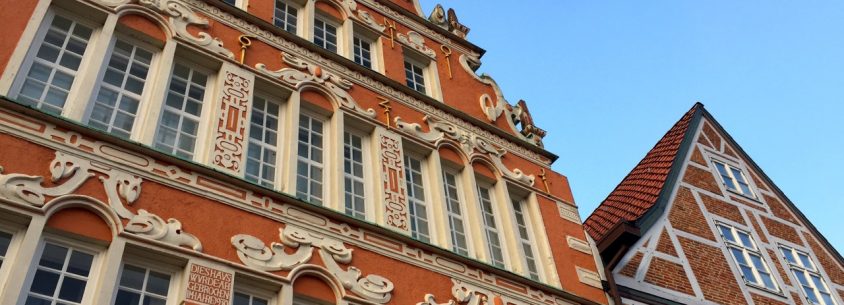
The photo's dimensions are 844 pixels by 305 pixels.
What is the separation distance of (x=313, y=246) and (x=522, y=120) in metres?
5.78

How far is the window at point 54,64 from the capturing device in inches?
278

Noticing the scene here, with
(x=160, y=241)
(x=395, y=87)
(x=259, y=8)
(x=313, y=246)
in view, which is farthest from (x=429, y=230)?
(x=259, y=8)

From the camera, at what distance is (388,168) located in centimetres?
905

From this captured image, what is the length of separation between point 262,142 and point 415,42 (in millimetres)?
4721

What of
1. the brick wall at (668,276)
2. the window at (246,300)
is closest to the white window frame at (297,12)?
the window at (246,300)

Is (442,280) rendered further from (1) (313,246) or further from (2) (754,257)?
(2) (754,257)

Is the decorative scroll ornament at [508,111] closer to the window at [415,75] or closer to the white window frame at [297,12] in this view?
the window at [415,75]

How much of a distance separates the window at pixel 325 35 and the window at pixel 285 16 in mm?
357

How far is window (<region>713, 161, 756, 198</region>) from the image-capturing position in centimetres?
1470

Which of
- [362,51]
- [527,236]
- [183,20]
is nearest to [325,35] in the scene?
[362,51]

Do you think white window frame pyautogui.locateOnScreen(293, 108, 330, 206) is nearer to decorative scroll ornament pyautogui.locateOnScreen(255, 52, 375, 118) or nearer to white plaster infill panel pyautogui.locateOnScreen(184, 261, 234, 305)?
decorative scroll ornament pyautogui.locateOnScreen(255, 52, 375, 118)

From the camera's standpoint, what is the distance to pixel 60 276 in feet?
18.7

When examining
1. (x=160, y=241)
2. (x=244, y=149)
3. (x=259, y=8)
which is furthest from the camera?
(x=259, y=8)

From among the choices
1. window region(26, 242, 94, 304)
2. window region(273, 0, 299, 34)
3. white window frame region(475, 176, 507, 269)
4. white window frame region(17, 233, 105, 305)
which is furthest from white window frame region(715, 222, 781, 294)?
window region(26, 242, 94, 304)
